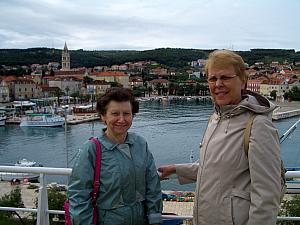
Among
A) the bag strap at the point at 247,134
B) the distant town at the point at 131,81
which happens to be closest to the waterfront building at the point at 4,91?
the distant town at the point at 131,81

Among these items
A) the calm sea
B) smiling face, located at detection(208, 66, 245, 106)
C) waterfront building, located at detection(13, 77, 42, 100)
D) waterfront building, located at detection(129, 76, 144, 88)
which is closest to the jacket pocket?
smiling face, located at detection(208, 66, 245, 106)

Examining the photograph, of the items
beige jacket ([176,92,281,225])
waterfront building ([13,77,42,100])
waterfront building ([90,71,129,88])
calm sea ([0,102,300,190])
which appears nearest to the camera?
beige jacket ([176,92,281,225])

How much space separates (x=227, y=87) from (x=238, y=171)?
19 cm

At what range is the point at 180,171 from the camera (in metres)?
1.08

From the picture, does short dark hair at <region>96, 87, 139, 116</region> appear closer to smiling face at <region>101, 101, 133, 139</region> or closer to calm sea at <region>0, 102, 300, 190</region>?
smiling face at <region>101, 101, 133, 139</region>

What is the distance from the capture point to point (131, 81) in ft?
181

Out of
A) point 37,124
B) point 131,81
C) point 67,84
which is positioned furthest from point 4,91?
point 131,81

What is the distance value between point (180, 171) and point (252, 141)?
0.34 meters

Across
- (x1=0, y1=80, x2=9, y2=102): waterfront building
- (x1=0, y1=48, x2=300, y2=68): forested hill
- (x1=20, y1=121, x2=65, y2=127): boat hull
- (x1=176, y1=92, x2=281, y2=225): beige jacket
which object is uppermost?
(x1=0, y1=48, x2=300, y2=68): forested hill

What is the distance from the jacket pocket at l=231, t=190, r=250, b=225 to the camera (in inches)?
31.3

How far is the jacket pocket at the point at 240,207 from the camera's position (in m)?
0.80

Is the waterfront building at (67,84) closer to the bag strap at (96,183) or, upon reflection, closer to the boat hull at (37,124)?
the boat hull at (37,124)

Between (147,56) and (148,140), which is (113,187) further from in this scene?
(147,56)

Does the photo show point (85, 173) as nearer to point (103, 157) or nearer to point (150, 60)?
point (103, 157)
